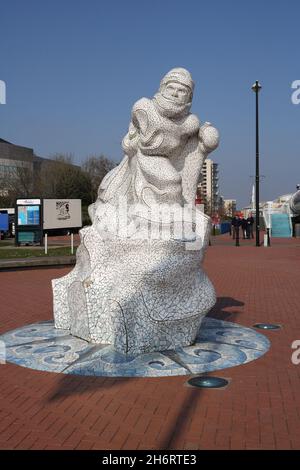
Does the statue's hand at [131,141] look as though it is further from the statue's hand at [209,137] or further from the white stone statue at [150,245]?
the statue's hand at [209,137]

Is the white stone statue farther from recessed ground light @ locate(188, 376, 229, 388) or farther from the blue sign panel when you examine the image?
the blue sign panel

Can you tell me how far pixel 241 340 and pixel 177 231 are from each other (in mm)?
1762

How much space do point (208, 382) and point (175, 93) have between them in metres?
3.47

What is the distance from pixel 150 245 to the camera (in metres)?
5.65

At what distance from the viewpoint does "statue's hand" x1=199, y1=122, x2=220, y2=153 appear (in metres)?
6.49

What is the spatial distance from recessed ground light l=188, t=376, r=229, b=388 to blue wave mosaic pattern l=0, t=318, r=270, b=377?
191 mm

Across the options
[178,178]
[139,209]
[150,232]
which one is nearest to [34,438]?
[150,232]

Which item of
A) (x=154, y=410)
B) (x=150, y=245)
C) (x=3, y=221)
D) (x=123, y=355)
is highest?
(x=3, y=221)

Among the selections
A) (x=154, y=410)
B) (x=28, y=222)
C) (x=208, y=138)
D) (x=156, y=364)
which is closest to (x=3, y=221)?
(x=28, y=222)

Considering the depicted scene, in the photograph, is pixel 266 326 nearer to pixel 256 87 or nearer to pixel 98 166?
pixel 256 87

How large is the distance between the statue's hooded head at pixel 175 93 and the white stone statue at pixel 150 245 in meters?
0.01

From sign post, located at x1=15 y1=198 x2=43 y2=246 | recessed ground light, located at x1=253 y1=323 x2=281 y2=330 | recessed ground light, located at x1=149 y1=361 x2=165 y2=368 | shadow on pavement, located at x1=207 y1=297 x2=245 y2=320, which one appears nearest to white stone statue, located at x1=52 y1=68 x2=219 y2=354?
recessed ground light, located at x1=149 y1=361 x2=165 y2=368

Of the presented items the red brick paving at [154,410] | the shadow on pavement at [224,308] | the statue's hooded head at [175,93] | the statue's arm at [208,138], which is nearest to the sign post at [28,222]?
the shadow on pavement at [224,308]
